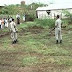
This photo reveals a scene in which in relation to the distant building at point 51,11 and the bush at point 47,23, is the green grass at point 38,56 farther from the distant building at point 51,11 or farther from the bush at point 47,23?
the distant building at point 51,11

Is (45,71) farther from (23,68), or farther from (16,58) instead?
(16,58)

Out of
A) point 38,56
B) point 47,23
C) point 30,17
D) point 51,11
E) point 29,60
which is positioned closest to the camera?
point 29,60

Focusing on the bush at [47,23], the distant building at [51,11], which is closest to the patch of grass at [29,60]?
the bush at [47,23]

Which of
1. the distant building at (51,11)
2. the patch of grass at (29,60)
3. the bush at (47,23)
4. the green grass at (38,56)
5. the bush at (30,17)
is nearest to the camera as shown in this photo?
the green grass at (38,56)

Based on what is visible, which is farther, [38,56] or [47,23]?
[47,23]

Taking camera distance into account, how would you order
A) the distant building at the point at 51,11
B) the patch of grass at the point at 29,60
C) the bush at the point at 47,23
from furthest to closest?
the distant building at the point at 51,11
the bush at the point at 47,23
the patch of grass at the point at 29,60

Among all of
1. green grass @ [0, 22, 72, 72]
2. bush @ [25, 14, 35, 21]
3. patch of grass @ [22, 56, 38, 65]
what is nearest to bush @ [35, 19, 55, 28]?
bush @ [25, 14, 35, 21]

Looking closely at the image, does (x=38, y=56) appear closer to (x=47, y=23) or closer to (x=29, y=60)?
(x=29, y=60)

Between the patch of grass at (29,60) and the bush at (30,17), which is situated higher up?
the patch of grass at (29,60)

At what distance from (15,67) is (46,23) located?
49.7 feet

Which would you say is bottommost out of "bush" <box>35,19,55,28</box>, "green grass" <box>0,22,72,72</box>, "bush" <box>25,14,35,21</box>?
"bush" <box>25,14,35,21</box>

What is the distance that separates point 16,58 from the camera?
11.4 m

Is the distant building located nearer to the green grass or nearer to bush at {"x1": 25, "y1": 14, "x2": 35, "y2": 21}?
bush at {"x1": 25, "y1": 14, "x2": 35, "y2": 21}

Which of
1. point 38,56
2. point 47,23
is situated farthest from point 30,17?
point 38,56
